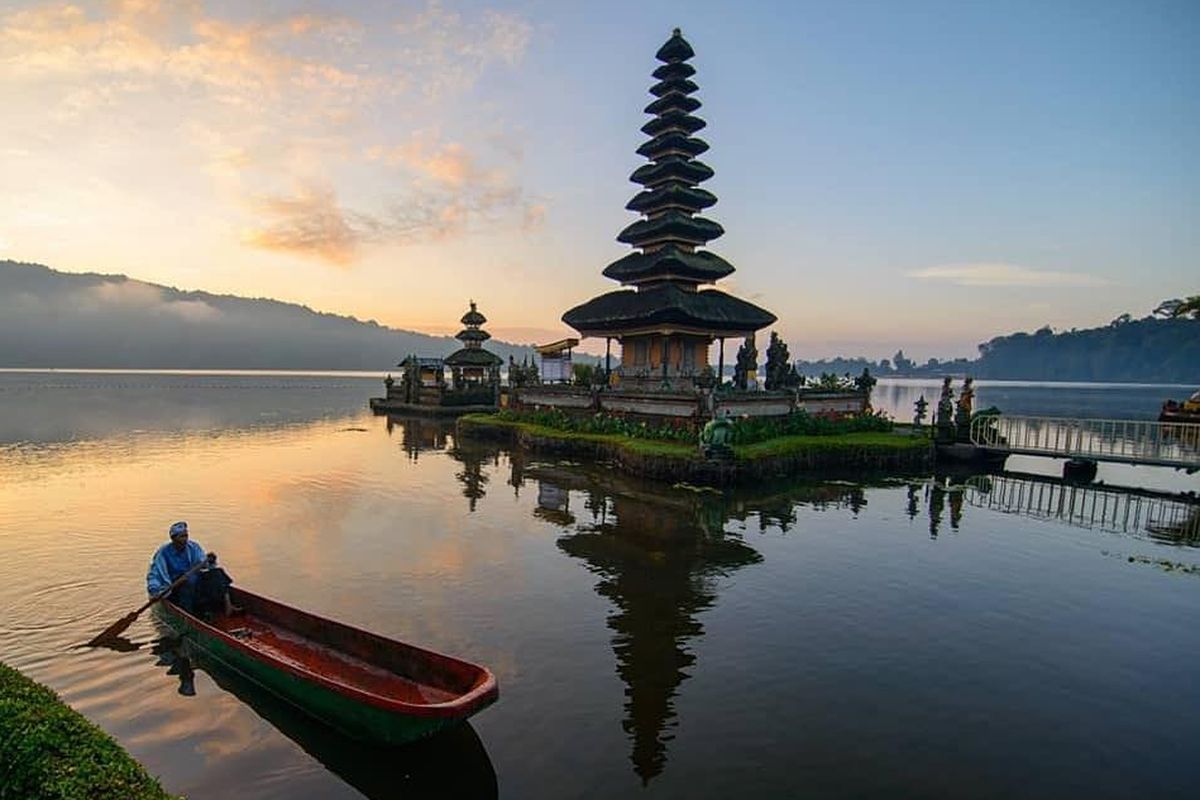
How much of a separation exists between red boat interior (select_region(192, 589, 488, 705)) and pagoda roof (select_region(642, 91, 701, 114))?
3708 cm

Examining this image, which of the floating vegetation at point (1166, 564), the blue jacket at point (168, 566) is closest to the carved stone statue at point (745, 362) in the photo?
the floating vegetation at point (1166, 564)

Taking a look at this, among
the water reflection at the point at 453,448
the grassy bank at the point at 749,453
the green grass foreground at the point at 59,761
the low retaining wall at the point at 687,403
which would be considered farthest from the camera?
the low retaining wall at the point at 687,403

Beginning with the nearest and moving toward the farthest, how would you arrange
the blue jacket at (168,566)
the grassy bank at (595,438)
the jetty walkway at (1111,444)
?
the blue jacket at (168,566) < the jetty walkway at (1111,444) < the grassy bank at (595,438)

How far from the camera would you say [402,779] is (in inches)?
269

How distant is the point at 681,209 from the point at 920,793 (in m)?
34.8

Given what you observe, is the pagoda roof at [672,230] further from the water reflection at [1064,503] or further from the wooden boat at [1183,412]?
the wooden boat at [1183,412]

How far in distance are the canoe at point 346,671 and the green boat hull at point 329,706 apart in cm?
2

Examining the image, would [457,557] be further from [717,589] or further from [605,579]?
[717,589]

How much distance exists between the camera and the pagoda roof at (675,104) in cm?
3838

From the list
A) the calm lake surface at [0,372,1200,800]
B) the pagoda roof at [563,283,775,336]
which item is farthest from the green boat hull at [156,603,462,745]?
the pagoda roof at [563,283,775,336]

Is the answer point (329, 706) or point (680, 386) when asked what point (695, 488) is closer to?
point (680, 386)

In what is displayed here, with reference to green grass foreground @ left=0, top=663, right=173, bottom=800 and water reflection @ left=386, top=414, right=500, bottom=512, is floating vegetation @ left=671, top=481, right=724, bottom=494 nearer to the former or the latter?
water reflection @ left=386, top=414, right=500, bottom=512

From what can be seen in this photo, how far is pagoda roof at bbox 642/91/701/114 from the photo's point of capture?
38.4 meters

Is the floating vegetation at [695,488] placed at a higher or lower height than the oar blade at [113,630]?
higher
